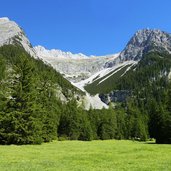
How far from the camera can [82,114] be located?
413ft

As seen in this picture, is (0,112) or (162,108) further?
(162,108)

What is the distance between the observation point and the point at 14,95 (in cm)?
6544

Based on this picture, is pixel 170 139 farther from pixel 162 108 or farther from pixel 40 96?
pixel 40 96

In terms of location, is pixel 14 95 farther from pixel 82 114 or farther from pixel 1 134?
pixel 82 114

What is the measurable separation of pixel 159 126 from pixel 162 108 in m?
4.93

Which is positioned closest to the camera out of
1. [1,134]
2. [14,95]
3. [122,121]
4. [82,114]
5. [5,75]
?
[1,134]

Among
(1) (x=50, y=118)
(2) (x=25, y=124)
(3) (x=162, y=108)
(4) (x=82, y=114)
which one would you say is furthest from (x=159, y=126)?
(4) (x=82, y=114)

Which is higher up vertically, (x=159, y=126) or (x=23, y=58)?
(x=23, y=58)

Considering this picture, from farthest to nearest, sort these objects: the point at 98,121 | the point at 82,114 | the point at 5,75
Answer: the point at 98,121
the point at 82,114
the point at 5,75

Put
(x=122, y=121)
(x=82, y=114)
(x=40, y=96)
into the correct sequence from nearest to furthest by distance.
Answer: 1. (x=40, y=96)
2. (x=82, y=114)
3. (x=122, y=121)

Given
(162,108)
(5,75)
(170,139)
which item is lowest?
(170,139)

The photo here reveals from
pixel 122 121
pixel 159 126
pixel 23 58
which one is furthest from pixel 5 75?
pixel 122 121

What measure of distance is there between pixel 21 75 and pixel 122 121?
89830 millimetres

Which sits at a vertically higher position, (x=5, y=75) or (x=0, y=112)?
(x=5, y=75)
